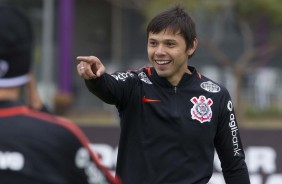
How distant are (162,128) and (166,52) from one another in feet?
1.46

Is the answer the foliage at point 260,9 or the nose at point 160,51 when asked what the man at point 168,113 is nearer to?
the nose at point 160,51

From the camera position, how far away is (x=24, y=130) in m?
2.70

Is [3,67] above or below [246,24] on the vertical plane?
above

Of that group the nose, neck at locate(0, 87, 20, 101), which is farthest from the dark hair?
neck at locate(0, 87, 20, 101)

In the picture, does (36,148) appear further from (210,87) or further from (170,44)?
(210,87)

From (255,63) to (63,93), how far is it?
6.48m

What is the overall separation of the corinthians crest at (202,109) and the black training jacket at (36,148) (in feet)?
5.95

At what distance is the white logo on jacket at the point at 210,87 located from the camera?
4.67 meters

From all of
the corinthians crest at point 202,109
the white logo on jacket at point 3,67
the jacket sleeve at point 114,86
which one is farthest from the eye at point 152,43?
the white logo on jacket at point 3,67

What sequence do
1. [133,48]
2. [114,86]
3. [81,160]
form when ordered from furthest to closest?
[133,48] → [114,86] → [81,160]

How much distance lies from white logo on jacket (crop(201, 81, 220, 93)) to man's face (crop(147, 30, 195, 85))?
216 millimetres

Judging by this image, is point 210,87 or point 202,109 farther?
point 210,87

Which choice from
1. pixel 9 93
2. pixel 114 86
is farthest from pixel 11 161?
pixel 114 86

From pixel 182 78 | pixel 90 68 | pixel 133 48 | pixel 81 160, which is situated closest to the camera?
pixel 81 160
